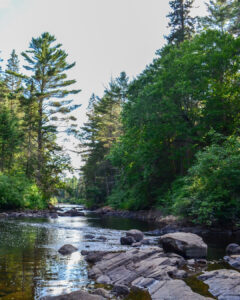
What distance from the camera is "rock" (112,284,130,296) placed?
5.99 meters

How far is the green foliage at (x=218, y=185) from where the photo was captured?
45.8 ft

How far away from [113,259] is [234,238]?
787 centimetres

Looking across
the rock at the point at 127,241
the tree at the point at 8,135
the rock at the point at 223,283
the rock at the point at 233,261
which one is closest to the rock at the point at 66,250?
the rock at the point at 127,241

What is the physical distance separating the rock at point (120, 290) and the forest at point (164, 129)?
8946 millimetres

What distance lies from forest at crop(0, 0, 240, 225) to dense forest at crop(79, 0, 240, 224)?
7cm

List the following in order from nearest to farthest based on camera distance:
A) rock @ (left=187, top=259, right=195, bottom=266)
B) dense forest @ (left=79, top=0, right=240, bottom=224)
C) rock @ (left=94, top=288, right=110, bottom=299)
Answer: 1. rock @ (left=94, top=288, right=110, bottom=299)
2. rock @ (left=187, top=259, right=195, bottom=266)
3. dense forest @ (left=79, top=0, right=240, bottom=224)

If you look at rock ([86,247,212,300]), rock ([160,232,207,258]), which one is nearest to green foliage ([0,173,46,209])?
rock ([86,247,212,300])

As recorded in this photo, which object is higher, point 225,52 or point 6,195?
point 225,52

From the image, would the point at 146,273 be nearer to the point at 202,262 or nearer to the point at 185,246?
the point at 202,262

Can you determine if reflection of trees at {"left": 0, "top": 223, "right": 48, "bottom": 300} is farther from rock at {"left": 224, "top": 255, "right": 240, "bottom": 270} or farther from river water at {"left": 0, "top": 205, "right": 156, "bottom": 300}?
rock at {"left": 224, "top": 255, "right": 240, "bottom": 270}

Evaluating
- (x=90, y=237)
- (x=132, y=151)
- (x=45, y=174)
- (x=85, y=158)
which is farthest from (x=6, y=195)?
(x=85, y=158)

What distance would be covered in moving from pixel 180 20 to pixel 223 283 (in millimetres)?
30617

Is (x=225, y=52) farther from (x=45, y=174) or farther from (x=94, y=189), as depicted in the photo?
(x=94, y=189)

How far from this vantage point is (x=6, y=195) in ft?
87.7
